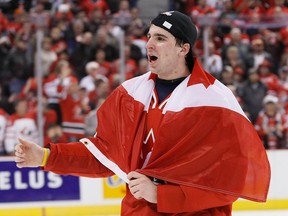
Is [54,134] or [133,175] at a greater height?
[133,175]

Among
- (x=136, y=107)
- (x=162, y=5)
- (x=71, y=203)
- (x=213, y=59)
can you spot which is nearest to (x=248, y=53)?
(x=213, y=59)

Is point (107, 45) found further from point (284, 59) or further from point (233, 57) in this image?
point (284, 59)

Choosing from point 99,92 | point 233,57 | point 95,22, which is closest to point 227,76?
point 233,57

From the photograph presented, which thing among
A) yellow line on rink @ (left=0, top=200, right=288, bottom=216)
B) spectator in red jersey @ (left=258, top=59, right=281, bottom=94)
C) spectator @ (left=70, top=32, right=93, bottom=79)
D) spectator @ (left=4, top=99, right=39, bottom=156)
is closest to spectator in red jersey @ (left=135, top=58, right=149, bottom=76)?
spectator @ (left=70, top=32, right=93, bottom=79)

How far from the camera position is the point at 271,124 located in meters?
8.27

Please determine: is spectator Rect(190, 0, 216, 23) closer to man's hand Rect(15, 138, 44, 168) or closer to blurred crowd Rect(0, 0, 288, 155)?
blurred crowd Rect(0, 0, 288, 155)

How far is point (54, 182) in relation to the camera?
6.95 meters

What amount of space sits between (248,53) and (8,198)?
12.7ft

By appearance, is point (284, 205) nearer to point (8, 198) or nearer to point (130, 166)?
point (8, 198)

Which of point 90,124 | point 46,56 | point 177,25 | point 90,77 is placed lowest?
point 90,124

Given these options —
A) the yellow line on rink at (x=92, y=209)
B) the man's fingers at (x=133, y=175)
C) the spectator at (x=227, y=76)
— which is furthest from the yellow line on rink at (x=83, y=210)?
the man's fingers at (x=133, y=175)

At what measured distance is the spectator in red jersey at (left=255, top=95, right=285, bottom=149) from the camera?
818 centimetres

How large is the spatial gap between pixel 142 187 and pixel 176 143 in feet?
0.68

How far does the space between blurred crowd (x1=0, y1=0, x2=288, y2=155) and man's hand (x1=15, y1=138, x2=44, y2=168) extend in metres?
4.62
